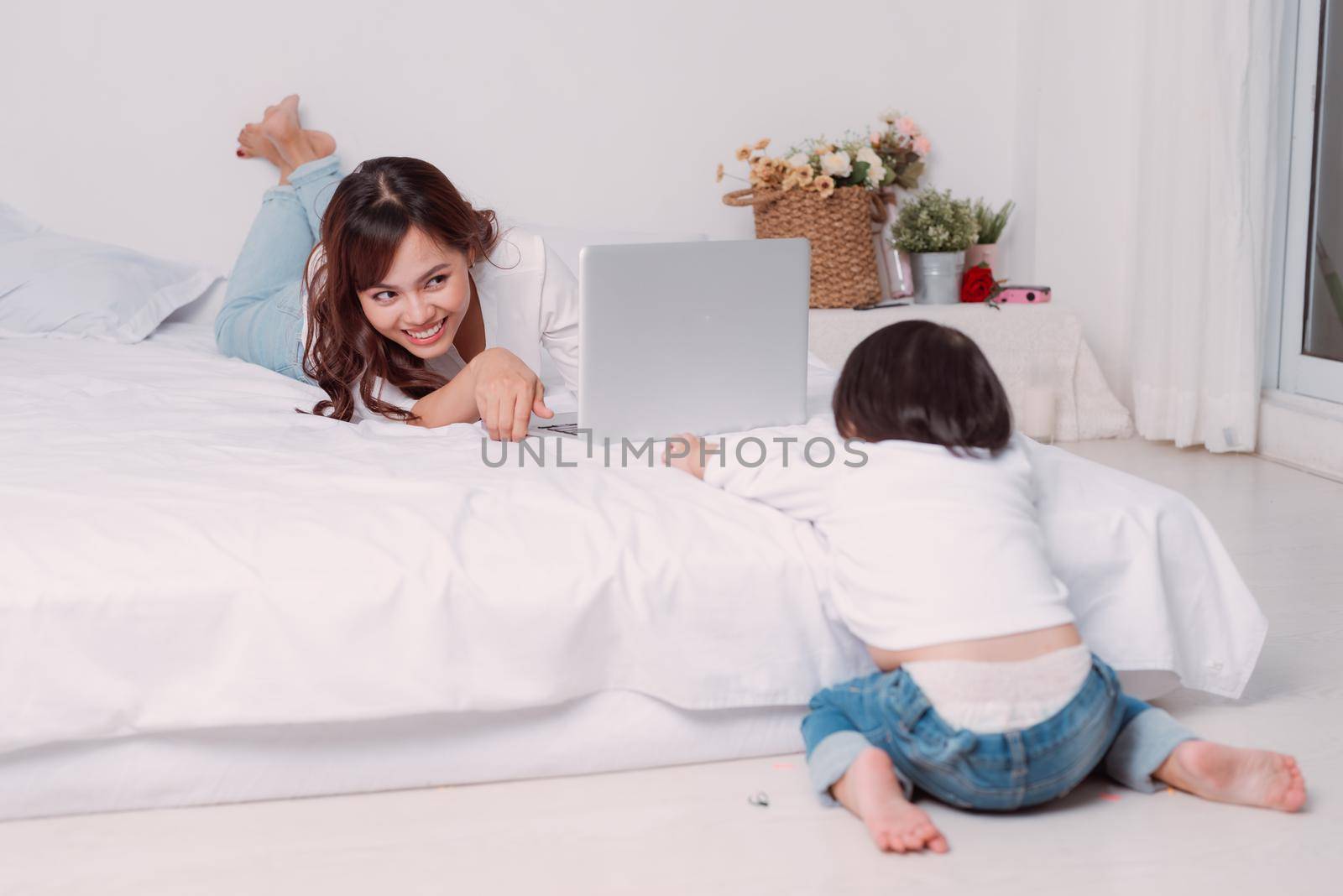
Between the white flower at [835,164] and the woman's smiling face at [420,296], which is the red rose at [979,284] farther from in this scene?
the woman's smiling face at [420,296]

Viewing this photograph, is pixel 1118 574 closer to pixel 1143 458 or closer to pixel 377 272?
pixel 377 272

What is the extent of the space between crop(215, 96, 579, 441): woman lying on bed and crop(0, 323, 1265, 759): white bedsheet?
0.32m

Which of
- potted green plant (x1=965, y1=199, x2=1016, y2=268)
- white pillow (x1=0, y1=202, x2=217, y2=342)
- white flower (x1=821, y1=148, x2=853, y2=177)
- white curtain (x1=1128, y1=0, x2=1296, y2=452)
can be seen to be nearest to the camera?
white pillow (x1=0, y1=202, x2=217, y2=342)

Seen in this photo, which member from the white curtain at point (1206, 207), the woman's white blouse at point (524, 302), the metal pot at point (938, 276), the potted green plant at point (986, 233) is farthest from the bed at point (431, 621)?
the potted green plant at point (986, 233)

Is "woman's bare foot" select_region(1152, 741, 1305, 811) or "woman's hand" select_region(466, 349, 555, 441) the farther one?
"woman's hand" select_region(466, 349, 555, 441)

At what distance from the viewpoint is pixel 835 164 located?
11.1ft

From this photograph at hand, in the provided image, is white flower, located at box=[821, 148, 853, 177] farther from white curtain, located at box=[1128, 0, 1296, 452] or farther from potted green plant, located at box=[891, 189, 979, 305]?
white curtain, located at box=[1128, 0, 1296, 452]

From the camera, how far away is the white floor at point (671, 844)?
1.21m

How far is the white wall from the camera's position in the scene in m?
3.26

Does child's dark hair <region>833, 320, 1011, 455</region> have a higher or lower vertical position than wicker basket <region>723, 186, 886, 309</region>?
lower

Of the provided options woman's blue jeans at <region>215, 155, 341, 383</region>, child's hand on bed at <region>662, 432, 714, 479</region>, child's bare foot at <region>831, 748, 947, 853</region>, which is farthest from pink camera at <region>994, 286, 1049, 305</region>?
child's bare foot at <region>831, 748, 947, 853</region>

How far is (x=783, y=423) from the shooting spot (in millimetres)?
1874

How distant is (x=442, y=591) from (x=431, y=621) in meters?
0.03

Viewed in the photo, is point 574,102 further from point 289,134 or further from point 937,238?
point 937,238
